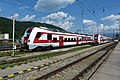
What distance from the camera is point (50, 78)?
31.5 feet

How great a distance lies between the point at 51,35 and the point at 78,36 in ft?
57.7

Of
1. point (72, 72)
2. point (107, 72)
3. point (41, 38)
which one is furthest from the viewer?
point (41, 38)

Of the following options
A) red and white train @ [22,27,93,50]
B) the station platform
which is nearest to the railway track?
the station platform

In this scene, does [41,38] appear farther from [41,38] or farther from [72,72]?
[72,72]

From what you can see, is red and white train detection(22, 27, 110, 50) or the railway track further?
red and white train detection(22, 27, 110, 50)

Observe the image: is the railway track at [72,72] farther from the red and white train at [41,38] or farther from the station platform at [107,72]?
the red and white train at [41,38]

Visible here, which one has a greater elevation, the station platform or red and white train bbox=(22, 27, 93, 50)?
red and white train bbox=(22, 27, 93, 50)

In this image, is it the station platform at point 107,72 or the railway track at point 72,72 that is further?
the station platform at point 107,72

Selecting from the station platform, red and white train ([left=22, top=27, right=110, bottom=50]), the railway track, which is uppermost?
red and white train ([left=22, top=27, right=110, bottom=50])

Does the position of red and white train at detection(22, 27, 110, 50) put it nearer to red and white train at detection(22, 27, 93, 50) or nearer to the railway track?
red and white train at detection(22, 27, 93, 50)

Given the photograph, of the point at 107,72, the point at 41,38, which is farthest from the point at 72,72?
the point at 41,38

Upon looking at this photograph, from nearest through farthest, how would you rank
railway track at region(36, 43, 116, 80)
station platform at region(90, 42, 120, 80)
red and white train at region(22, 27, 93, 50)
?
railway track at region(36, 43, 116, 80), station platform at region(90, 42, 120, 80), red and white train at region(22, 27, 93, 50)

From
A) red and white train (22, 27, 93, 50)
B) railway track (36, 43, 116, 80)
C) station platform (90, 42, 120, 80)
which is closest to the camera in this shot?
railway track (36, 43, 116, 80)

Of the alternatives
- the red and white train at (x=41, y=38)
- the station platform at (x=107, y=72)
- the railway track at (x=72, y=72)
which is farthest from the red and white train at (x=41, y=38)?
the station platform at (x=107, y=72)
